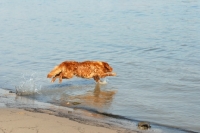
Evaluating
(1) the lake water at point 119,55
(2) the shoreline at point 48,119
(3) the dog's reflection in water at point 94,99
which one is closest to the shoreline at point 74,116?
(2) the shoreline at point 48,119

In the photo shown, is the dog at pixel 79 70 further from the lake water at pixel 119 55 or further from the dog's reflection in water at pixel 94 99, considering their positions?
the dog's reflection in water at pixel 94 99

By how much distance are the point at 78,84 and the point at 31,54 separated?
182 inches

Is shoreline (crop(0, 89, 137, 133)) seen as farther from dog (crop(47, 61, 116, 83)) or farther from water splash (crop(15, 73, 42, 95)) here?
dog (crop(47, 61, 116, 83))

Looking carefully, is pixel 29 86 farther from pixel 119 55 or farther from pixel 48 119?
pixel 119 55

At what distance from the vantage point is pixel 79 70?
1094cm

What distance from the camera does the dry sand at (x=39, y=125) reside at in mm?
6730

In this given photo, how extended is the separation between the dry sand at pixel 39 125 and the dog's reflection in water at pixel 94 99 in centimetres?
182

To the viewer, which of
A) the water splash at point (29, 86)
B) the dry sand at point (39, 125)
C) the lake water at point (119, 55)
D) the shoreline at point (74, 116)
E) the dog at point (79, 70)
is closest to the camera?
the dry sand at point (39, 125)

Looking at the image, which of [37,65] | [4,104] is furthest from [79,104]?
[37,65]

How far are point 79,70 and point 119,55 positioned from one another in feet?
14.1

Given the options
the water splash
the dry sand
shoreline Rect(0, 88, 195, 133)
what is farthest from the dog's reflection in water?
the dry sand

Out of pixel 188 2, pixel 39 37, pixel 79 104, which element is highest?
pixel 188 2

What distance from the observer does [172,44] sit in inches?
656

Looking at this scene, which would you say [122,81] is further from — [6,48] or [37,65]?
[6,48]
